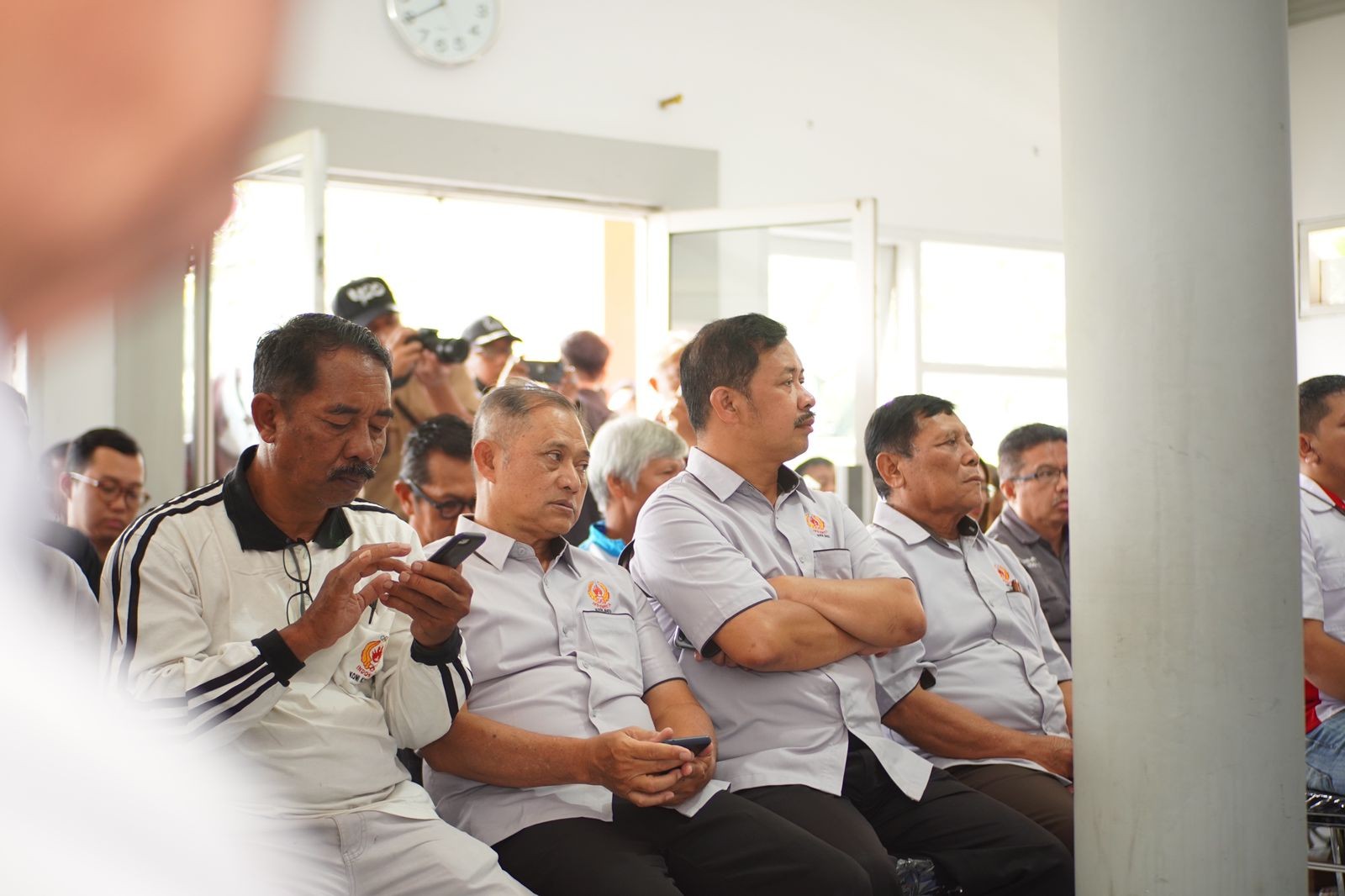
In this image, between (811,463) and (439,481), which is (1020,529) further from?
(439,481)

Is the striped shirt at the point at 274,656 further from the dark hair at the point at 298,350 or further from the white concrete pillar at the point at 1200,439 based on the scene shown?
the white concrete pillar at the point at 1200,439

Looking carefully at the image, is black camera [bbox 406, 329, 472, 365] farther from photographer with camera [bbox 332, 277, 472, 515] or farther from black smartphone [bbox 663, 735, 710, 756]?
black smartphone [bbox 663, 735, 710, 756]

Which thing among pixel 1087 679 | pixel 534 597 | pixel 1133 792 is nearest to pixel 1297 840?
pixel 1133 792

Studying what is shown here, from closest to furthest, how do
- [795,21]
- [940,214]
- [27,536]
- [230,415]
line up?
[27,536]
[230,415]
[795,21]
[940,214]

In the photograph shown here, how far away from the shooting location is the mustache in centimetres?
179

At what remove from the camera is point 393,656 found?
1.89 m

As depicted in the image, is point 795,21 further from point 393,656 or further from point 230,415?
point 393,656

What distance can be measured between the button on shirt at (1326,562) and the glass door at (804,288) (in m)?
1.94

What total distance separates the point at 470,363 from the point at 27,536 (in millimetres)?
4055

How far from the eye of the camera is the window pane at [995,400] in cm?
629

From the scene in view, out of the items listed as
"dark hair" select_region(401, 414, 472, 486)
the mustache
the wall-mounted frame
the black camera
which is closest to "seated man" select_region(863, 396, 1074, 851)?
"dark hair" select_region(401, 414, 472, 486)

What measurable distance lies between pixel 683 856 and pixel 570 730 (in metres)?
0.27

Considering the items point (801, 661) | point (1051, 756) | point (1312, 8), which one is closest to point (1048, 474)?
point (1051, 756)

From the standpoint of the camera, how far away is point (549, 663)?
7.02ft
